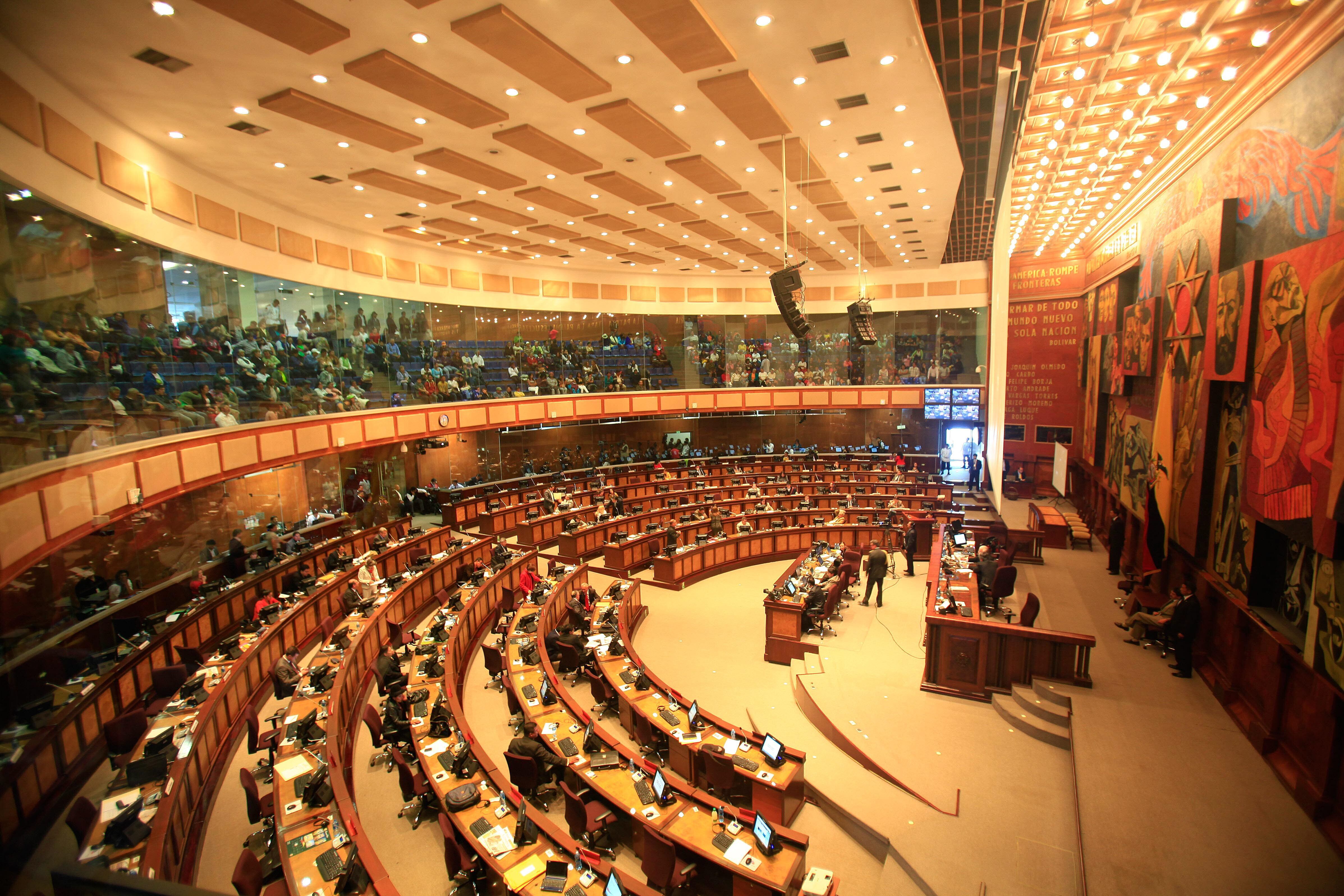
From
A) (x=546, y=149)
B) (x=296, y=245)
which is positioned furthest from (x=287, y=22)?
(x=296, y=245)

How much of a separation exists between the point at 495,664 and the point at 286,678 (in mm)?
2632

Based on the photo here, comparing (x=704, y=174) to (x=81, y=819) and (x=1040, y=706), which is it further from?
(x=81, y=819)

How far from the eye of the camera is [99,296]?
5.90 meters

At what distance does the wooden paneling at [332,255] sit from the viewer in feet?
41.3

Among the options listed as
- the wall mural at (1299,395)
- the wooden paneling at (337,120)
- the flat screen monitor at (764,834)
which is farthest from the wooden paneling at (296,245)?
the wall mural at (1299,395)

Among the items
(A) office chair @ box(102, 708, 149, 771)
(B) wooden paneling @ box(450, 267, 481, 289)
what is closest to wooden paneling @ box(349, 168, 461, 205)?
(B) wooden paneling @ box(450, 267, 481, 289)

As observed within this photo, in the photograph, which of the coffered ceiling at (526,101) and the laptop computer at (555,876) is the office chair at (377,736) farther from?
the coffered ceiling at (526,101)

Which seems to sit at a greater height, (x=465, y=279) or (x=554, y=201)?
(x=554, y=201)

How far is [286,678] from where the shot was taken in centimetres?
734

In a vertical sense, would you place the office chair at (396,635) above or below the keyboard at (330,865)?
below

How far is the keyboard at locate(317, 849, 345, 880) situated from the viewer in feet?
15.0

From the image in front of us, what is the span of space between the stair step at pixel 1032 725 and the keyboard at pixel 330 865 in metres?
6.91

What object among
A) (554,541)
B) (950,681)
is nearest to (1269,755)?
(950,681)

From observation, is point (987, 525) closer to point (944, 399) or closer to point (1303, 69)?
point (944, 399)
